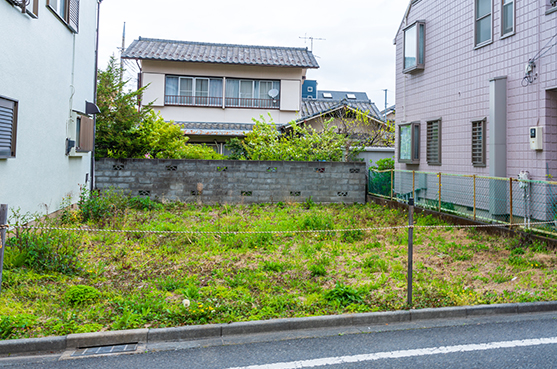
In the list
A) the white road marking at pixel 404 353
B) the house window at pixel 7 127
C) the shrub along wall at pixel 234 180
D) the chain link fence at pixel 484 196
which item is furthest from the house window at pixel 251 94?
the white road marking at pixel 404 353

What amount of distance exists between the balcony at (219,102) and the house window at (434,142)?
→ 9802mm

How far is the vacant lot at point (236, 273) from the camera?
470 centimetres

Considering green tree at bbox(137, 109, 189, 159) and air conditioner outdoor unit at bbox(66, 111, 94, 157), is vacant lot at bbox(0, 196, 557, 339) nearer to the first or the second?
air conditioner outdoor unit at bbox(66, 111, 94, 157)

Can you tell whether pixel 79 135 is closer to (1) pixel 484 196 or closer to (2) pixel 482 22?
(1) pixel 484 196

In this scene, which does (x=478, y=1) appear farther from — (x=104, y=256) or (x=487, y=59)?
(x=104, y=256)

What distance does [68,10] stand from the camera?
8.93 meters

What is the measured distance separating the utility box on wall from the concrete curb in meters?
4.09

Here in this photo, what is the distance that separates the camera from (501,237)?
26.7 feet

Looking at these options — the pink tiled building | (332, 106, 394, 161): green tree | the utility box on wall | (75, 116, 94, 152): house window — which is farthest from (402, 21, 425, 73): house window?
(75, 116, 94, 152): house window

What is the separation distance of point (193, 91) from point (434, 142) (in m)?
12.1

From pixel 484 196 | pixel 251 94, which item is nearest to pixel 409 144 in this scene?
pixel 484 196

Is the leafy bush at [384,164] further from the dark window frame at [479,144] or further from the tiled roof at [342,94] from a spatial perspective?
the tiled roof at [342,94]

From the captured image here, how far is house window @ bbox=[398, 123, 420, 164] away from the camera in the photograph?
496 inches

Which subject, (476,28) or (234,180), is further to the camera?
(234,180)
